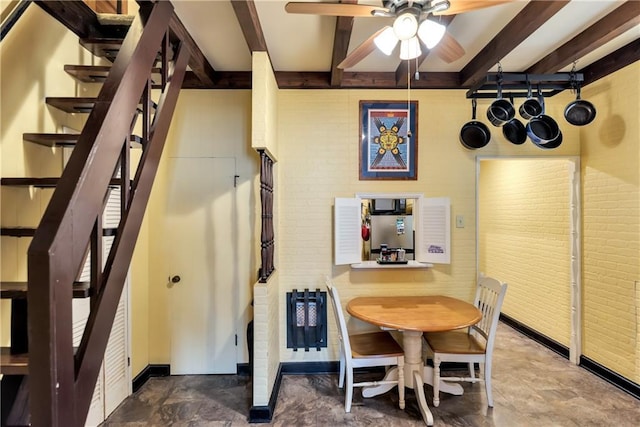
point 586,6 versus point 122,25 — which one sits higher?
point 586,6

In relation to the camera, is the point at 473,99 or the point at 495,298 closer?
the point at 495,298

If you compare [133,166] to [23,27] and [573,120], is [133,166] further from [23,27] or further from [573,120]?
[573,120]

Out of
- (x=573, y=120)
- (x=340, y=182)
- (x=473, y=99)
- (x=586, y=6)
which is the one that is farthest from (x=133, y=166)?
(x=573, y=120)

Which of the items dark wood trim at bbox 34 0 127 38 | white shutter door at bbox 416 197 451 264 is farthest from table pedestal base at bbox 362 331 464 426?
dark wood trim at bbox 34 0 127 38

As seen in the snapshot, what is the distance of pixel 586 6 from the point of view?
2115 millimetres

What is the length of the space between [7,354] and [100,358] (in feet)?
0.93

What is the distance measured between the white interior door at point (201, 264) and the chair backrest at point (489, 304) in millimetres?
2240

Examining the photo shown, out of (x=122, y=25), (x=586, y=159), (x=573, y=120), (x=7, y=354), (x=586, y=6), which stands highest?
(x=586, y=6)

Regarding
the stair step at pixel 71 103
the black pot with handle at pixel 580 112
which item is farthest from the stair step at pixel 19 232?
the black pot with handle at pixel 580 112

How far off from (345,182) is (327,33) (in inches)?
52.5

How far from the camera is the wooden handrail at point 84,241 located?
35.7 inches

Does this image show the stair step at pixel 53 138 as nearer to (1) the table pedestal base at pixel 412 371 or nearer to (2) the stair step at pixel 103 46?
(2) the stair step at pixel 103 46

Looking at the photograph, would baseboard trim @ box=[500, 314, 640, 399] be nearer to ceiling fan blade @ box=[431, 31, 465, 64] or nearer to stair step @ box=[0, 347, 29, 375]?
ceiling fan blade @ box=[431, 31, 465, 64]

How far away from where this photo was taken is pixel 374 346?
2.66m
